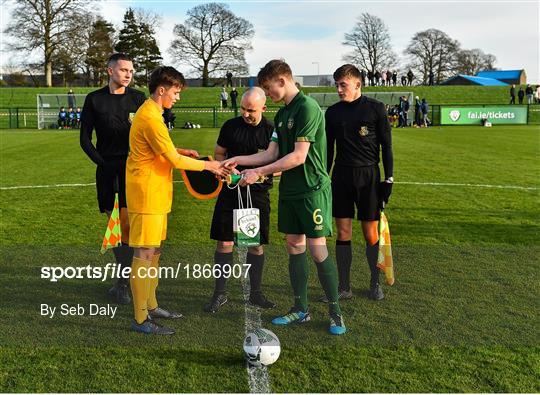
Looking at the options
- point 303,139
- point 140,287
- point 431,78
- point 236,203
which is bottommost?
point 140,287

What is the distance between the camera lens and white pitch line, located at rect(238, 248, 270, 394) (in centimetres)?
360

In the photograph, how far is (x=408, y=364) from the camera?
3.88 metres

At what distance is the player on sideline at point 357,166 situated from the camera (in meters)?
5.44

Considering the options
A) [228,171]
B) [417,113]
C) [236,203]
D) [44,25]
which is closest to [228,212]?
[236,203]

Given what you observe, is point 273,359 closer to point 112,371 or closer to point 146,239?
point 112,371

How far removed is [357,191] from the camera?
5.51 metres

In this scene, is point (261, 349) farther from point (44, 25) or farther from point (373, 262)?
point (44, 25)

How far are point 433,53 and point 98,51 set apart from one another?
4802 cm

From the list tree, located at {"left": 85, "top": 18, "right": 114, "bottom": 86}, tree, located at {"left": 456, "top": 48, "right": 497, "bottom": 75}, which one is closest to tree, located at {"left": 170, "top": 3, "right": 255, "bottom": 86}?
tree, located at {"left": 85, "top": 18, "right": 114, "bottom": 86}

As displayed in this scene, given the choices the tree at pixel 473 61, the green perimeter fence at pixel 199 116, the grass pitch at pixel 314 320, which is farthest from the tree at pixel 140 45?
the grass pitch at pixel 314 320

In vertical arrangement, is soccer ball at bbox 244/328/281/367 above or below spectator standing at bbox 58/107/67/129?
below

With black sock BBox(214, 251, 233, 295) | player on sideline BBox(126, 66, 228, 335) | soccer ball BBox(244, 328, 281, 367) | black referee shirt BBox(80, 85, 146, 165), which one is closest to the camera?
soccer ball BBox(244, 328, 281, 367)

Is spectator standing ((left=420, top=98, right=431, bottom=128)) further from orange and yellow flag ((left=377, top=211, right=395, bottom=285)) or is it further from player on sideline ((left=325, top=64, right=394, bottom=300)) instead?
orange and yellow flag ((left=377, top=211, right=395, bottom=285))

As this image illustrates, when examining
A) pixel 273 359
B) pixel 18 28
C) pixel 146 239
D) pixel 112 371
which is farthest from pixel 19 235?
pixel 18 28
